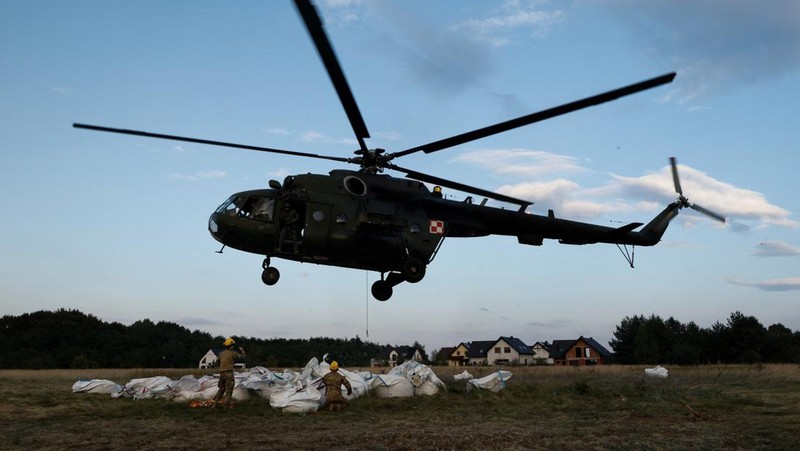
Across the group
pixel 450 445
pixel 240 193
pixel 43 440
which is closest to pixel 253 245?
pixel 240 193

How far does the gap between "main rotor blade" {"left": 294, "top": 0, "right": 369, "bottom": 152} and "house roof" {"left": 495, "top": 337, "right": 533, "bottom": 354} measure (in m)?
82.5

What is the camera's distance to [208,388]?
1398 centimetres

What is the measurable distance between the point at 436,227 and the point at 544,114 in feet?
17.9

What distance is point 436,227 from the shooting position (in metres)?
15.4

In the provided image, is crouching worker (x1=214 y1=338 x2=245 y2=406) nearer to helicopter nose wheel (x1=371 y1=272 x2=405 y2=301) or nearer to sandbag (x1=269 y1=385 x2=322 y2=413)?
sandbag (x1=269 y1=385 x2=322 y2=413)

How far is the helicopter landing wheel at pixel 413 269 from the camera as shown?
1484 centimetres

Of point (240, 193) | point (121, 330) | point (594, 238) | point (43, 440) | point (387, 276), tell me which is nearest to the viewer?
point (43, 440)

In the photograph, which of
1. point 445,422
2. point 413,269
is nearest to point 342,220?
point 413,269

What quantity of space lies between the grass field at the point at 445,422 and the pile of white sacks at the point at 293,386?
36cm

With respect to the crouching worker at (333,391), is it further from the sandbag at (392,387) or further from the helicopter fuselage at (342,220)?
the helicopter fuselage at (342,220)

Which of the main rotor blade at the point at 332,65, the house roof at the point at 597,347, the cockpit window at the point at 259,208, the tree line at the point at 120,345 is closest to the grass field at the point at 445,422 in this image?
the cockpit window at the point at 259,208

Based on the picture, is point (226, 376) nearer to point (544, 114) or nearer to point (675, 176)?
point (544, 114)

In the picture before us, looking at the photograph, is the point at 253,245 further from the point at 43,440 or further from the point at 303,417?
the point at 43,440

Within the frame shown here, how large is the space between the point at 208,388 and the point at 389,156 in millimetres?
6971
